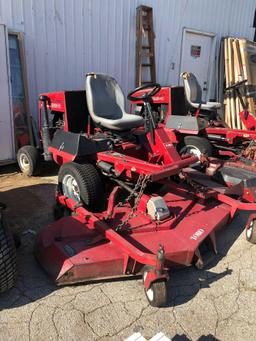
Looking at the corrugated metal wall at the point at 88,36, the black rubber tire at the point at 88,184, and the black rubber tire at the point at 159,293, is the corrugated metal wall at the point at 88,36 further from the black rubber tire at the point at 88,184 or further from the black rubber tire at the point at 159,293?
the black rubber tire at the point at 159,293

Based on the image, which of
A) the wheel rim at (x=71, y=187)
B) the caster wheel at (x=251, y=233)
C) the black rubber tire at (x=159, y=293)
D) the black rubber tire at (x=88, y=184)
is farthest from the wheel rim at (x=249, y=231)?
the wheel rim at (x=71, y=187)

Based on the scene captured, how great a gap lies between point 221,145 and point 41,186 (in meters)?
2.64

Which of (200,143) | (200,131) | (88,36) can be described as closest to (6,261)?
(200,143)

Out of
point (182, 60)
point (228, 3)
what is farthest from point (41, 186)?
point (228, 3)

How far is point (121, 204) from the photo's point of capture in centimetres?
278

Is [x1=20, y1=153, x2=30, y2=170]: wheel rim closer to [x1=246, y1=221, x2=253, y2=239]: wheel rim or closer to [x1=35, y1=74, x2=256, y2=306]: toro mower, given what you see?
[x1=35, y1=74, x2=256, y2=306]: toro mower

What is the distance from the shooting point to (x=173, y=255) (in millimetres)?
2195

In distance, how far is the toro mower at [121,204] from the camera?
7.02 ft

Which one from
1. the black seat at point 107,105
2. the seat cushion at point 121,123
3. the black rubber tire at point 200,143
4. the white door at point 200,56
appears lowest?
the black rubber tire at point 200,143

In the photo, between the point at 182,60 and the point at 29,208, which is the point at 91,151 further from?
the point at 182,60

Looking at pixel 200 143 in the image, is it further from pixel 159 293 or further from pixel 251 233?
pixel 159 293

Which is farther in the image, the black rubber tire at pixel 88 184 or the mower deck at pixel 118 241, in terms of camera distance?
the black rubber tire at pixel 88 184

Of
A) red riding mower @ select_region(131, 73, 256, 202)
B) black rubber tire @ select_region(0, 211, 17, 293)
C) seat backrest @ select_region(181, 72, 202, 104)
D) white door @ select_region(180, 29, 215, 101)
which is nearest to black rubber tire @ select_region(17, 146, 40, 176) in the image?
red riding mower @ select_region(131, 73, 256, 202)

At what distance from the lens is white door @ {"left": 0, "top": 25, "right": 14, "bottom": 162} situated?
4398 mm
